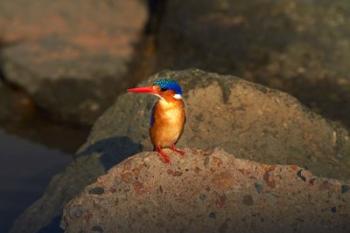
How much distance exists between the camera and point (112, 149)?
6.24 m

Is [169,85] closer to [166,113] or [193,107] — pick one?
[166,113]

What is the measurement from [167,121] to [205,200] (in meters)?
0.55

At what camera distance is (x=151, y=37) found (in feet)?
36.3

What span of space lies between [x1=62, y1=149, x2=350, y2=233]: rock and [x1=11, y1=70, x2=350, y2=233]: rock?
3.15 feet

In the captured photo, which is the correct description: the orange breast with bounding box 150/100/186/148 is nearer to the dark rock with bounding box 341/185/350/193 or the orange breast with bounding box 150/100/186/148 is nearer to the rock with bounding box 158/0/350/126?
the dark rock with bounding box 341/185/350/193

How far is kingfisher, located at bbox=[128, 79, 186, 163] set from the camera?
486 cm

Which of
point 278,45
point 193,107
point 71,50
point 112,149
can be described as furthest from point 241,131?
point 71,50

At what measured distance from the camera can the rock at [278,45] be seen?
8656 mm

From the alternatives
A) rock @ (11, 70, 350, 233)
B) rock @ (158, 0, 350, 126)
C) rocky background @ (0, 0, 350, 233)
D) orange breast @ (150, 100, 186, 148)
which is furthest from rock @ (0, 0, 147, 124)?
Result: orange breast @ (150, 100, 186, 148)

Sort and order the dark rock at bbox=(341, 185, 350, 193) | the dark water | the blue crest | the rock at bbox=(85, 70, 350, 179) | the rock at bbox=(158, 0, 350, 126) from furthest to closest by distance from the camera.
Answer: the rock at bbox=(158, 0, 350, 126) < the dark water < the rock at bbox=(85, 70, 350, 179) < the blue crest < the dark rock at bbox=(341, 185, 350, 193)

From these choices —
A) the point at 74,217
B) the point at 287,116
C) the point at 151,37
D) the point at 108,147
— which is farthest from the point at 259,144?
the point at 151,37

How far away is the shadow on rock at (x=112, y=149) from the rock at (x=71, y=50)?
3297mm

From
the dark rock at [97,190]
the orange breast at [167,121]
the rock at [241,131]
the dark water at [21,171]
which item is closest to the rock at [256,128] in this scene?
the rock at [241,131]

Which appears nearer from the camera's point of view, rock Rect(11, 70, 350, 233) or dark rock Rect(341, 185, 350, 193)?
dark rock Rect(341, 185, 350, 193)
